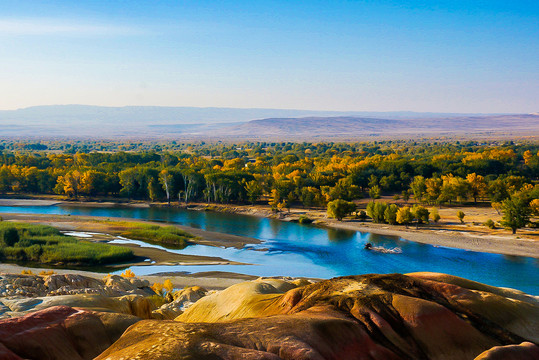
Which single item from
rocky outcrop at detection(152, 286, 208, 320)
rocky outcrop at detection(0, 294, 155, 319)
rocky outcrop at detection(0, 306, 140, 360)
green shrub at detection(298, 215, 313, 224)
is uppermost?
rocky outcrop at detection(0, 306, 140, 360)

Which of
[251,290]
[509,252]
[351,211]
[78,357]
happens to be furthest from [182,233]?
[78,357]

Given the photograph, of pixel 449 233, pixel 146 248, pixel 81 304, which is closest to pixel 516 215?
pixel 449 233

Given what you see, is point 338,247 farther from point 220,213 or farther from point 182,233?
point 220,213

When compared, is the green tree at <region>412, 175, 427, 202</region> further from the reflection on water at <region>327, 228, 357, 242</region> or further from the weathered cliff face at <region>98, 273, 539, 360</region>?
the weathered cliff face at <region>98, 273, 539, 360</region>

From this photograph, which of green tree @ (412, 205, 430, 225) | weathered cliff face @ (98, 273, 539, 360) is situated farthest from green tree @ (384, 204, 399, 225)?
weathered cliff face @ (98, 273, 539, 360)

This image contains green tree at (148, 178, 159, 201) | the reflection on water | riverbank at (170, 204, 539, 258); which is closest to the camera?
riverbank at (170, 204, 539, 258)

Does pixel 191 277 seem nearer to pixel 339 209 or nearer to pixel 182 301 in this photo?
pixel 182 301

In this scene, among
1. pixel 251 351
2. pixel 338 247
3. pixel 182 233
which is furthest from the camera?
pixel 182 233

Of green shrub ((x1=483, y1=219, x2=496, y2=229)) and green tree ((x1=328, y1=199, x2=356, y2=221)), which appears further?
green tree ((x1=328, y1=199, x2=356, y2=221))

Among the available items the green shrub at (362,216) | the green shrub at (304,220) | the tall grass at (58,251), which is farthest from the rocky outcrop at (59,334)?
the green shrub at (362,216)
